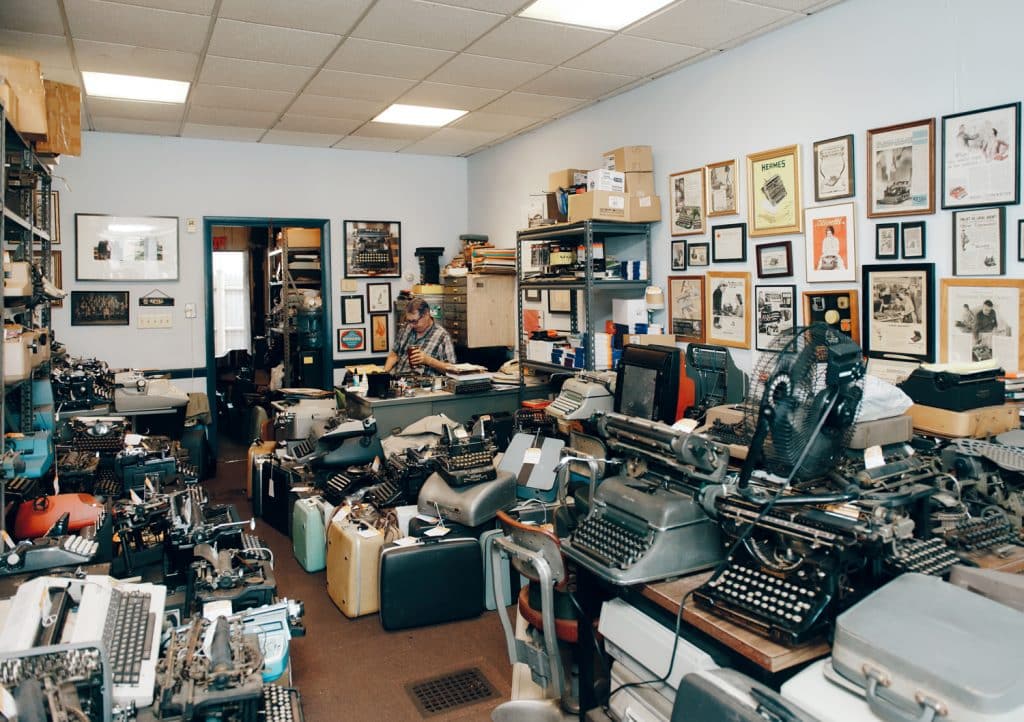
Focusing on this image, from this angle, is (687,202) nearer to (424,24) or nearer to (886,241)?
(886,241)

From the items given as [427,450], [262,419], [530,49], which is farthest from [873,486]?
[262,419]

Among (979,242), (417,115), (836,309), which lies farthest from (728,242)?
(417,115)

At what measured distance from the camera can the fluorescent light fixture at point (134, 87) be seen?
15.3ft

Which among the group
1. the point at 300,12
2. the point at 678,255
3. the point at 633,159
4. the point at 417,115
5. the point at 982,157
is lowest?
the point at 678,255

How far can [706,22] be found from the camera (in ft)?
12.4

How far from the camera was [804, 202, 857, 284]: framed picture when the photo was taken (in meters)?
3.62

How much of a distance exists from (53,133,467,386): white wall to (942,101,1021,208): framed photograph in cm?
506

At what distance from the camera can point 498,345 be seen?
6766 millimetres

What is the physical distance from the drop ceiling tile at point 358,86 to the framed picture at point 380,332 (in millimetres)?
2502

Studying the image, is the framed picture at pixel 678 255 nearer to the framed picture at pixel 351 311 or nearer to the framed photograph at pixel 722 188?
the framed photograph at pixel 722 188

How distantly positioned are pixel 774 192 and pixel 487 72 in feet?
6.18

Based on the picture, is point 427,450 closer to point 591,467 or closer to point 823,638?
point 591,467

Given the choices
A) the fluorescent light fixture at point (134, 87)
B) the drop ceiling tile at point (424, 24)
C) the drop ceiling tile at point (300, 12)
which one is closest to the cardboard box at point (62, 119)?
the fluorescent light fixture at point (134, 87)

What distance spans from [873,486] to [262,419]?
5547mm
